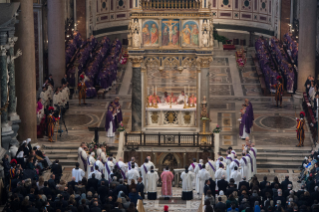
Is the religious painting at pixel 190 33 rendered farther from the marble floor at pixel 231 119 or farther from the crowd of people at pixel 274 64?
the crowd of people at pixel 274 64

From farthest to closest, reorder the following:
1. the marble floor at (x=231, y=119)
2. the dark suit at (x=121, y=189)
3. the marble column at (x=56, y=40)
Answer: the marble column at (x=56, y=40) < the marble floor at (x=231, y=119) < the dark suit at (x=121, y=189)

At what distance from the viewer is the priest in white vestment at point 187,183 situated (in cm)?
2489

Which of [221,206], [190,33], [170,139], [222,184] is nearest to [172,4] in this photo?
[190,33]

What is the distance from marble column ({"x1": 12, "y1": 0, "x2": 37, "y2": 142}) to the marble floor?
1.46 meters

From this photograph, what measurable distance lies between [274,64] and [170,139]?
15.1 metres

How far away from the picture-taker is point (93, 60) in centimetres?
4241

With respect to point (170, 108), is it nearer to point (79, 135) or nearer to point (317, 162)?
point (79, 135)

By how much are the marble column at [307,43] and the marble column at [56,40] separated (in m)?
11.8

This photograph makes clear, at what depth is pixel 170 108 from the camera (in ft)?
98.5

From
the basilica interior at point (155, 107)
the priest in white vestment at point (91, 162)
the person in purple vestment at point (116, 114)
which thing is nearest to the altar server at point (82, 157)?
the basilica interior at point (155, 107)

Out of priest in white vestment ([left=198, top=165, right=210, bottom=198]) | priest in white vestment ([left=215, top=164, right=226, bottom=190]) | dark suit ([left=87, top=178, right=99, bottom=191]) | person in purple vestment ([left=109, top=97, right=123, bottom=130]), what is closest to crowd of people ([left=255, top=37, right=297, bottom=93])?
person in purple vestment ([left=109, top=97, right=123, bottom=130])

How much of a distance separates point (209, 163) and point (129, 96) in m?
12.6

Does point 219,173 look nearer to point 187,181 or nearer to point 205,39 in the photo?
point 187,181

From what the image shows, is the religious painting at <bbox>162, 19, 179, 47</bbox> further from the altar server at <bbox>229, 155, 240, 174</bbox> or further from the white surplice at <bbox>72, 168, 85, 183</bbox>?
the white surplice at <bbox>72, 168, 85, 183</bbox>
